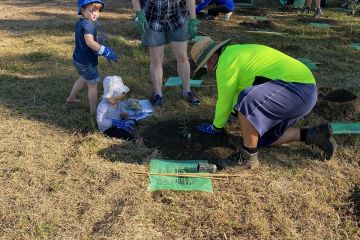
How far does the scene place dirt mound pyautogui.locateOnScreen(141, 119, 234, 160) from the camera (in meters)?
3.69

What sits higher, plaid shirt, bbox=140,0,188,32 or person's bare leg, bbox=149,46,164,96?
plaid shirt, bbox=140,0,188,32

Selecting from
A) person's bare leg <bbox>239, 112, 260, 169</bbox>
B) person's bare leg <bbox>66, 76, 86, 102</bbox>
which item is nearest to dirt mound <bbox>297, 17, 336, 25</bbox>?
person's bare leg <bbox>66, 76, 86, 102</bbox>

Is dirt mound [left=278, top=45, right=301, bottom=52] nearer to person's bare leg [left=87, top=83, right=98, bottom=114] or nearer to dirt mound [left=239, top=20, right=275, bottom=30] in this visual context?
dirt mound [left=239, top=20, right=275, bottom=30]

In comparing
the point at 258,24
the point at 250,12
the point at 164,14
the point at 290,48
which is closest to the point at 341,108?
the point at 164,14

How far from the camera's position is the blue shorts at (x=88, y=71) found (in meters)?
4.20

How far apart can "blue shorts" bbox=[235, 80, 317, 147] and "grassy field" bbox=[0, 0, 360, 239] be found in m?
0.46

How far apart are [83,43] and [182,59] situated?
113 cm

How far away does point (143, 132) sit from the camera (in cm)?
411

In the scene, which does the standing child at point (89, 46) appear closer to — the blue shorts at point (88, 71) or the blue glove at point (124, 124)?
the blue shorts at point (88, 71)

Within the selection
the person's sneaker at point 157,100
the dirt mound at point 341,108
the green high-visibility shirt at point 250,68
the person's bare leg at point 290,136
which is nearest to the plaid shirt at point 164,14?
the person's sneaker at point 157,100

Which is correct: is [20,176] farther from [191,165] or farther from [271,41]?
[271,41]

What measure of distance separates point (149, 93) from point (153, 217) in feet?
7.98

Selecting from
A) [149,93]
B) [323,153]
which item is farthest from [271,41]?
[323,153]

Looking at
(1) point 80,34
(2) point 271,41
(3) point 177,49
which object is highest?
(1) point 80,34
